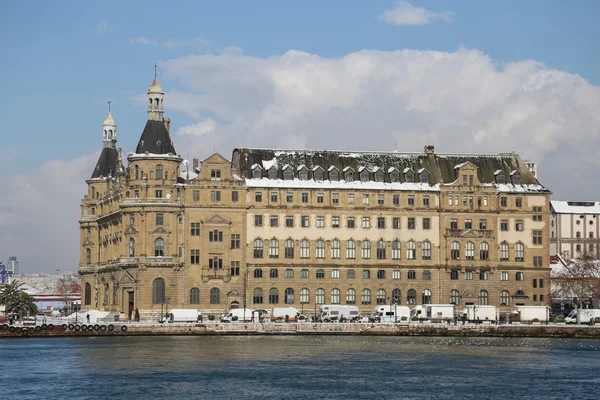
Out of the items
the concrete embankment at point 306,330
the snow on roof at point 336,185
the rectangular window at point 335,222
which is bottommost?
the concrete embankment at point 306,330

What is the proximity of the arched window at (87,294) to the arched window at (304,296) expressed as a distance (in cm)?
3632

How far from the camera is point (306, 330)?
148 m

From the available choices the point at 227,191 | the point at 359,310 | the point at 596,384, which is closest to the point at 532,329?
the point at 359,310

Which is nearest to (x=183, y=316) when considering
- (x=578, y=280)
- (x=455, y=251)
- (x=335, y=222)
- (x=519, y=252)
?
(x=335, y=222)

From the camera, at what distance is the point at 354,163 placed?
6777 inches

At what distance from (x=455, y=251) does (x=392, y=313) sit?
1650cm

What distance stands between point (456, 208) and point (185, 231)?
36986mm

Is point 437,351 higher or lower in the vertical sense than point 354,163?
lower

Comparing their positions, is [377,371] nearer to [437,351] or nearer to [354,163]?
[437,351]

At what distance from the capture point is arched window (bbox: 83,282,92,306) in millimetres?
186575

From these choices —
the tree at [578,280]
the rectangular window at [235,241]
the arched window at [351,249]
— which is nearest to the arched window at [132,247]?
the rectangular window at [235,241]

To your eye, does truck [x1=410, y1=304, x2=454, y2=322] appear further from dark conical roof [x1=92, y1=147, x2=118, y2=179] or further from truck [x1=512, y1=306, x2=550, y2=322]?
dark conical roof [x1=92, y1=147, x2=118, y2=179]

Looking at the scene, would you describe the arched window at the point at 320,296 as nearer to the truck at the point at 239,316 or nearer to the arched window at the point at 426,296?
the truck at the point at 239,316

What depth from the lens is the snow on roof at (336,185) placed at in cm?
16662
